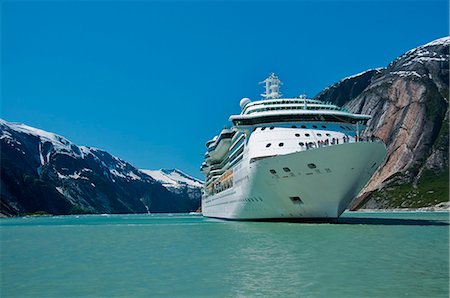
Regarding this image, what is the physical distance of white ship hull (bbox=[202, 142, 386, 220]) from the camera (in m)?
33.9

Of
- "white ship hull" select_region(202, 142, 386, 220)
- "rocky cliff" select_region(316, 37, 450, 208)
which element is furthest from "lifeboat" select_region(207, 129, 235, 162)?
"rocky cliff" select_region(316, 37, 450, 208)

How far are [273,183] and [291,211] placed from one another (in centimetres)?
294

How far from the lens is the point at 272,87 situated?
56906mm

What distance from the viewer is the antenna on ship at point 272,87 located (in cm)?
5612

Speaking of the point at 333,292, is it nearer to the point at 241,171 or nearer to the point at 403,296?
the point at 403,296

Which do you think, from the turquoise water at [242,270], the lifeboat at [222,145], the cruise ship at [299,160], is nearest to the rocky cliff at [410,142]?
the lifeboat at [222,145]

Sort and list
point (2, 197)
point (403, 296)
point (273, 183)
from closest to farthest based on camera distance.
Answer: point (403, 296) < point (273, 183) < point (2, 197)

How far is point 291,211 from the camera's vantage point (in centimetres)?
3866

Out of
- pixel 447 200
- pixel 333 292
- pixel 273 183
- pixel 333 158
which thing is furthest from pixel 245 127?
pixel 447 200

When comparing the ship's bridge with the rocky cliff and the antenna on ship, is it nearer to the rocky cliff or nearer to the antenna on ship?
the antenna on ship

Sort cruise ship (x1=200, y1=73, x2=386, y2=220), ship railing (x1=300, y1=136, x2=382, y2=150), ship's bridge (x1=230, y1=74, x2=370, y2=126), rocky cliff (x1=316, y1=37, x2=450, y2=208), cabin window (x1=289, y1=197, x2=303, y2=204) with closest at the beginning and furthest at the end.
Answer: cruise ship (x1=200, y1=73, x2=386, y2=220) → ship railing (x1=300, y1=136, x2=382, y2=150) → cabin window (x1=289, y1=197, x2=303, y2=204) → ship's bridge (x1=230, y1=74, x2=370, y2=126) → rocky cliff (x1=316, y1=37, x2=450, y2=208)

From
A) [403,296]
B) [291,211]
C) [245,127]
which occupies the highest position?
[245,127]

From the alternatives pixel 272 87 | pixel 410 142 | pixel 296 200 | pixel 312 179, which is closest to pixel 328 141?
pixel 312 179

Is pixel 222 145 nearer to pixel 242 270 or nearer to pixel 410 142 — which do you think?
pixel 242 270
